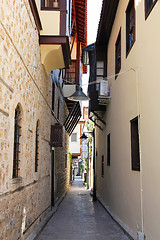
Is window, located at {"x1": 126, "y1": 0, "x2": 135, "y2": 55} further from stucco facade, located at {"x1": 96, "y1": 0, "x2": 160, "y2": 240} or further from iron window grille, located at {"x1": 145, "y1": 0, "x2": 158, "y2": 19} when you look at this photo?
iron window grille, located at {"x1": 145, "y1": 0, "x2": 158, "y2": 19}

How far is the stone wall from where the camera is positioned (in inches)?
180

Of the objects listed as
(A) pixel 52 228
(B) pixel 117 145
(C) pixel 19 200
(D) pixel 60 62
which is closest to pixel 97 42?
(D) pixel 60 62

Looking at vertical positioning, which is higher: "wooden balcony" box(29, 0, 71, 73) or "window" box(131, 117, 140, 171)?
"wooden balcony" box(29, 0, 71, 73)

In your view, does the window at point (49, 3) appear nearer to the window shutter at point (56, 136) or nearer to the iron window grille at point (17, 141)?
the iron window grille at point (17, 141)

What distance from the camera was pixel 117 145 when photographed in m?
9.62

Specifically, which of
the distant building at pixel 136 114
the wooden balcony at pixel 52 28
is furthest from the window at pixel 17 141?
the wooden balcony at pixel 52 28

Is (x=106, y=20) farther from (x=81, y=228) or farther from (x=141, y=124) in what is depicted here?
(x=81, y=228)

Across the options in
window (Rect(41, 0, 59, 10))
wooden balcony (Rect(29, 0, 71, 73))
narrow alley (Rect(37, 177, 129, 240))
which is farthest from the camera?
window (Rect(41, 0, 59, 10))

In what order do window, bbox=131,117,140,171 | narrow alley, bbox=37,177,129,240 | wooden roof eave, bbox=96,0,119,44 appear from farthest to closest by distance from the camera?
wooden roof eave, bbox=96,0,119,44 < narrow alley, bbox=37,177,129,240 < window, bbox=131,117,140,171

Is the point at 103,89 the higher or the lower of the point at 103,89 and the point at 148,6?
the lower

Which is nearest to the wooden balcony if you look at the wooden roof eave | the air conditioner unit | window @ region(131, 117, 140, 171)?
the wooden roof eave

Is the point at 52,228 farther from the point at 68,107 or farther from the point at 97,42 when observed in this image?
the point at 68,107

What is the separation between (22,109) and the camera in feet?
19.9

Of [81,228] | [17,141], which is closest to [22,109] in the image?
[17,141]
